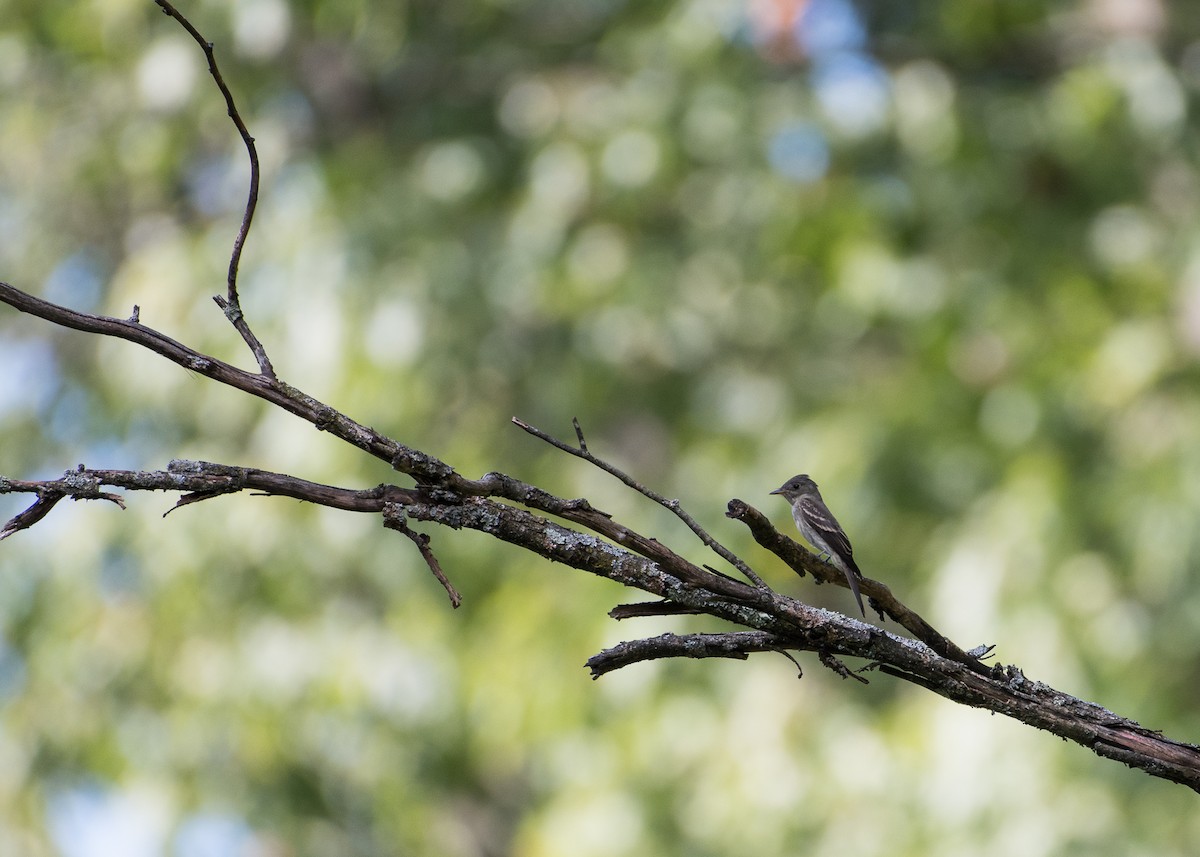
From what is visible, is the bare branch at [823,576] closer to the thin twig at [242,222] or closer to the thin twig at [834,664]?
the thin twig at [834,664]

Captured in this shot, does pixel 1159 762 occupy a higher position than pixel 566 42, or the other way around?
pixel 566 42

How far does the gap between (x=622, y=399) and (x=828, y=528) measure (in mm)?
5938

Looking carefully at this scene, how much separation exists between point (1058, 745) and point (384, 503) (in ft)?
16.7

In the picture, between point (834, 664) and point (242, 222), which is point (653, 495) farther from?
point (242, 222)

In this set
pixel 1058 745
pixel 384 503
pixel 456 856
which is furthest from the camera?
pixel 456 856

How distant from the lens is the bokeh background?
6613 mm

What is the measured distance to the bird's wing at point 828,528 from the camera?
2826mm

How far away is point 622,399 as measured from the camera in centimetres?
889

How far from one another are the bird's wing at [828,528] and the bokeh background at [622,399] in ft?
10.6

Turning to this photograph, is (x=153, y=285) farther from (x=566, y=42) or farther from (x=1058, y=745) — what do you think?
(x=1058, y=745)

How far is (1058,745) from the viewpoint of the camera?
19.9ft

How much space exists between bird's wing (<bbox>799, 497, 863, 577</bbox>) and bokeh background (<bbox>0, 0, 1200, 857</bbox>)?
322 centimetres

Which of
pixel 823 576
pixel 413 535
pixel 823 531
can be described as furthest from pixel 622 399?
pixel 413 535

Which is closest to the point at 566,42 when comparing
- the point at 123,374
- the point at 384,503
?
the point at 123,374
